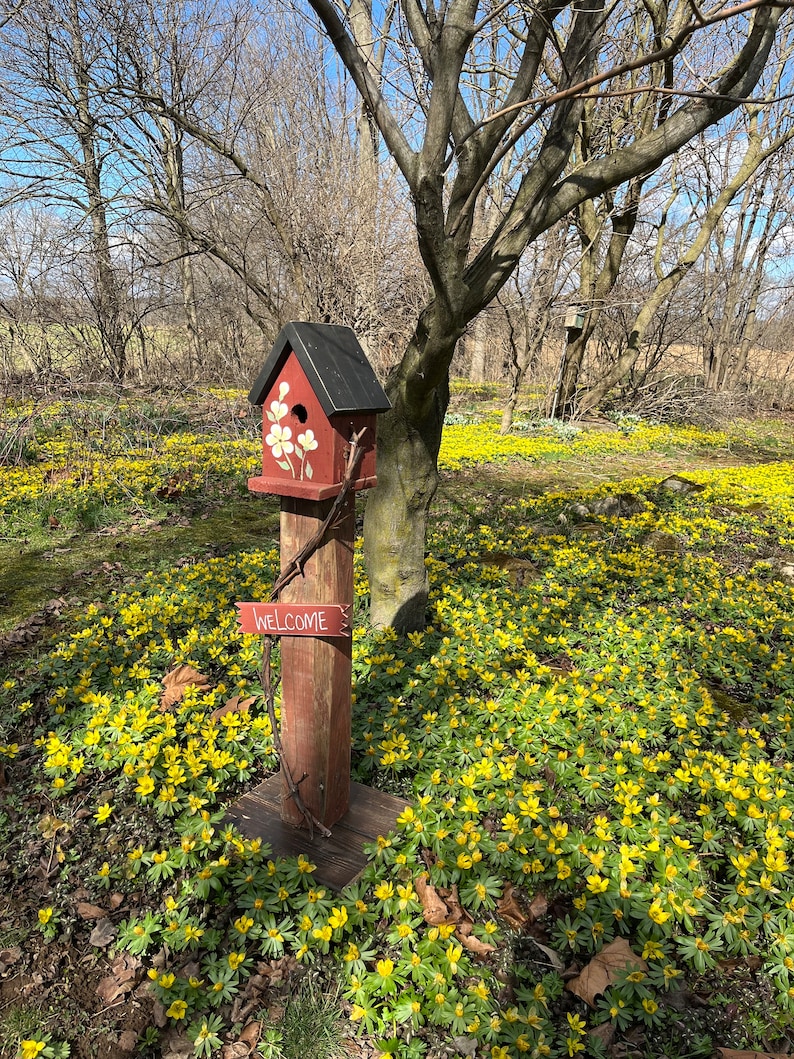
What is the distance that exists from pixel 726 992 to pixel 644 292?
1780 centimetres

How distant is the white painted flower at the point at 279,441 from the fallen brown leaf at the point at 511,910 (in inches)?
75.7

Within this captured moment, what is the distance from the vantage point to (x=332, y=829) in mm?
2527

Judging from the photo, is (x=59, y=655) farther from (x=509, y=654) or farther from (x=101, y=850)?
(x=509, y=654)

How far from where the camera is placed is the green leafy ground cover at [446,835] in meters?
1.96

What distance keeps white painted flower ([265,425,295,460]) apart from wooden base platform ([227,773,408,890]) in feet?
5.20

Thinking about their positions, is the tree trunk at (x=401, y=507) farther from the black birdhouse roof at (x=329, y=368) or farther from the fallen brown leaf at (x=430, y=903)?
the fallen brown leaf at (x=430, y=903)

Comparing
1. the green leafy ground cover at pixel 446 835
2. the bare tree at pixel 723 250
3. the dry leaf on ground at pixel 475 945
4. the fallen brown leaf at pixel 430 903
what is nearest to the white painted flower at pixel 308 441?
the green leafy ground cover at pixel 446 835

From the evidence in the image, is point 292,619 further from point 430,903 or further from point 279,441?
point 430,903

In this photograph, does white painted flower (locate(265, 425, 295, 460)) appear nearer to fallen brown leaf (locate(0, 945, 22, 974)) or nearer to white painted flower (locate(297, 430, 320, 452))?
white painted flower (locate(297, 430, 320, 452))

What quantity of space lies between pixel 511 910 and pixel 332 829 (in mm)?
781

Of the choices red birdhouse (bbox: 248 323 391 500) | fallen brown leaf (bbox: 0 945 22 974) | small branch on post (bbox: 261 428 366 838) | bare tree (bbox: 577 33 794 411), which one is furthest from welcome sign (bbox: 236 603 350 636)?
bare tree (bbox: 577 33 794 411)

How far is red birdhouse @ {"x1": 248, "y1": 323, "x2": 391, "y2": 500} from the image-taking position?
208 cm

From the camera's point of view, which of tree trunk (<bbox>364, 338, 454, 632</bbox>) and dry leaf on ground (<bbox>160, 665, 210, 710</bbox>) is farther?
tree trunk (<bbox>364, 338, 454, 632</bbox>)

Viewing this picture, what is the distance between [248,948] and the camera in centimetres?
214
